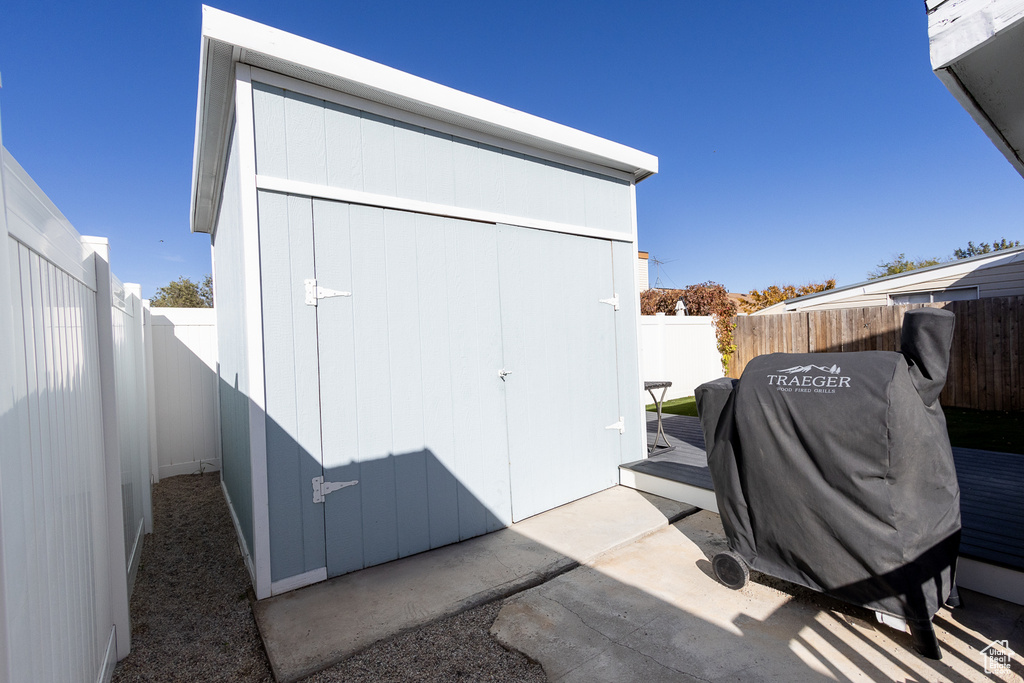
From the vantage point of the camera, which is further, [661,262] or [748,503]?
[661,262]

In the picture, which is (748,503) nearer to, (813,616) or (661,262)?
(813,616)

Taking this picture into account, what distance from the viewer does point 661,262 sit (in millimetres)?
18469

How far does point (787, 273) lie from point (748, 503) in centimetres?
1939

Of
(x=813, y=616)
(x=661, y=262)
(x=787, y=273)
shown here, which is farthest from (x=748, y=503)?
(x=787, y=273)

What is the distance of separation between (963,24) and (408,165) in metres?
2.61

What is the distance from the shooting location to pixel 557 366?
11.6 feet

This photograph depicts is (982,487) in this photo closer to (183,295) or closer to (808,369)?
(808,369)

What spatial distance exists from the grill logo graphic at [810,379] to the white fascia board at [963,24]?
120 cm

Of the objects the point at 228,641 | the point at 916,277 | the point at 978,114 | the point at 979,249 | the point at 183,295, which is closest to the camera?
the point at 978,114

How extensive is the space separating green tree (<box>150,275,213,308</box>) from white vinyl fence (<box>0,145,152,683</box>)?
24.1 meters

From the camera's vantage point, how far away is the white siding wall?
4.97 meters

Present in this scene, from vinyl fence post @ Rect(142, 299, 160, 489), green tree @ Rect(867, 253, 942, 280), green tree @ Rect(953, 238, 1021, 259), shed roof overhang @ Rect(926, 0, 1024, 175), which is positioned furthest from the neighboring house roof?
green tree @ Rect(953, 238, 1021, 259)

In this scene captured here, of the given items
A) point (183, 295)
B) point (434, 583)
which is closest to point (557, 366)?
point (434, 583)

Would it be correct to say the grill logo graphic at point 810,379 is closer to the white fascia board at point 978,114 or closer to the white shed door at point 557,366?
the white fascia board at point 978,114
